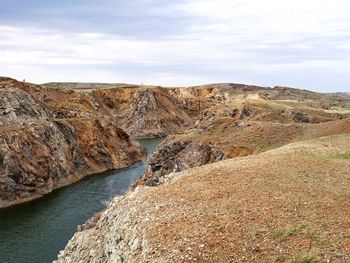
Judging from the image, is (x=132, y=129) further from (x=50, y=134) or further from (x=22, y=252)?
(x=22, y=252)

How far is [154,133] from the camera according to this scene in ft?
444

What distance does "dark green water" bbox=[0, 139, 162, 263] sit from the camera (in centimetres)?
4150

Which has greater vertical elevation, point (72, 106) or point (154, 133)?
point (72, 106)

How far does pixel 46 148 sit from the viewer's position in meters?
75.2

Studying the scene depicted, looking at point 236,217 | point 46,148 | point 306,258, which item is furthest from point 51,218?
point 306,258

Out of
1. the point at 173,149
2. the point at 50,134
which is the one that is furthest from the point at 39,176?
the point at 173,149

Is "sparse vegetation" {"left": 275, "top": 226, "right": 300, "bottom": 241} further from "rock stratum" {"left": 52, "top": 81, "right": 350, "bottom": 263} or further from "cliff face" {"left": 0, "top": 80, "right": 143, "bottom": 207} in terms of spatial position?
"cliff face" {"left": 0, "top": 80, "right": 143, "bottom": 207}

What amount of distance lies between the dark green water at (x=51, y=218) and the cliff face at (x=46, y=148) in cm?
316

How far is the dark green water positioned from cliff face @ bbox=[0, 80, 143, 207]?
316 centimetres

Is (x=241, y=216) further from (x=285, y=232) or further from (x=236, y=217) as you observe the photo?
(x=285, y=232)

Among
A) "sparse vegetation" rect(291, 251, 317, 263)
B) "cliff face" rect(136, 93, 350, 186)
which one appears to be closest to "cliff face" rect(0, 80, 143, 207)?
"cliff face" rect(136, 93, 350, 186)

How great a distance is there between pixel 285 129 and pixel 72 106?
192 feet

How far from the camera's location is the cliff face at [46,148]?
2596 inches

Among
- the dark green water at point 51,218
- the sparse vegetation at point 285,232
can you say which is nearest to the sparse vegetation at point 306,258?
the sparse vegetation at point 285,232
